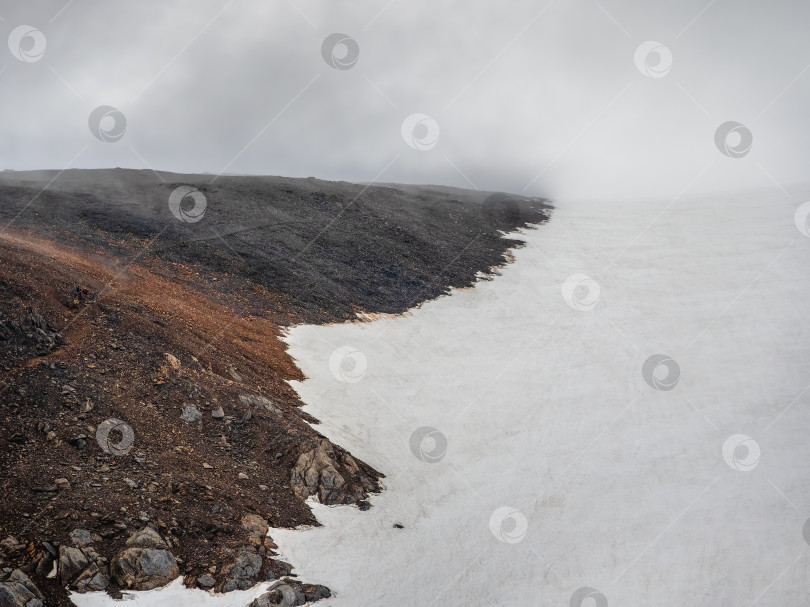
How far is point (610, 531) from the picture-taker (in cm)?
1812

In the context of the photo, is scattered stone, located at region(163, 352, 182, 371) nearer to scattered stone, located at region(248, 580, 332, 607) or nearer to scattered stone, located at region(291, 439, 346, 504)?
scattered stone, located at region(291, 439, 346, 504)

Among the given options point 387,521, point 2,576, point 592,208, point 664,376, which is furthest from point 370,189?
point 2,576

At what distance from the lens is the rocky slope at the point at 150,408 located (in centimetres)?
1172

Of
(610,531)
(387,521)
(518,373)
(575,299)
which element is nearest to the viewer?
(387,521)

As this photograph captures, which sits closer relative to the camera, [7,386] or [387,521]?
[7,386]

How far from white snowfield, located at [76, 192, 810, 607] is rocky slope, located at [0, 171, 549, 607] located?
105 cm

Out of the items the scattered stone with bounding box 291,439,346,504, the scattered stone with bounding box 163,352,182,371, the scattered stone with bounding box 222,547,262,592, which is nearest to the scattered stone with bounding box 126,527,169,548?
the scattered stone with bounding box 222,547,262,592

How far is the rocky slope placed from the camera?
38.5 feet

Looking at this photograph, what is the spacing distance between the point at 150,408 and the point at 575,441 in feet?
57.0

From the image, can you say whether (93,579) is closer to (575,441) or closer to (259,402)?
(259,402)

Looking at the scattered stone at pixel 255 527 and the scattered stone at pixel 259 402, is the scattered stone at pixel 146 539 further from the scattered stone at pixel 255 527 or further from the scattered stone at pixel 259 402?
the scattered stone at pixel 259 402

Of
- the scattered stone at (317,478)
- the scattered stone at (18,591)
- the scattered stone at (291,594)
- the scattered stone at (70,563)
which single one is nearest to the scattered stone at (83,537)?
the scattered stone at (70,563)

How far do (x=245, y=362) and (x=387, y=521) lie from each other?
9.55m

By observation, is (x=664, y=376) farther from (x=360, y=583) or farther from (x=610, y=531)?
(x=360, y=583)
